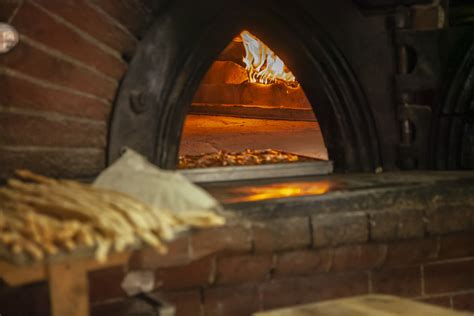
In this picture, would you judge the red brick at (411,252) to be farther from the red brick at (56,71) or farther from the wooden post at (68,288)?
the wooden post at (68,288)

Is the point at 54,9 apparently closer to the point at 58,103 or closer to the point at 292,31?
the point at 58,103

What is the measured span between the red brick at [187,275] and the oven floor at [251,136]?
156 cm

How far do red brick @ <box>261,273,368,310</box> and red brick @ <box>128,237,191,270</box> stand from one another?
40 cm

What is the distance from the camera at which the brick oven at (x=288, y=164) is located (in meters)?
2.35

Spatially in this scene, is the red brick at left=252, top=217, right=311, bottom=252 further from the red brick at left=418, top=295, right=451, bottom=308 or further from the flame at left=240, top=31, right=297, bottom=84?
the flame at left=240, top=31, right=297, bottom=84

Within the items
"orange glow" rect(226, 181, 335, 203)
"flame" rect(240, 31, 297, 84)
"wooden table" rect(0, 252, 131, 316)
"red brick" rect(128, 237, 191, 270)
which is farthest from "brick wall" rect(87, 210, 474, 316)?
"flame" rect(240, 31, 297, 84)

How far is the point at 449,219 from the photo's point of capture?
2.61 m

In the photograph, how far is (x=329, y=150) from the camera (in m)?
3.21

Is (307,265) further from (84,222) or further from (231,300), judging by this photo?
(84,222)

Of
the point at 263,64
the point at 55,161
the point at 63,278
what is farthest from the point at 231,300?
the point at 263,64

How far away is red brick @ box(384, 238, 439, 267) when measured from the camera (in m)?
2.58

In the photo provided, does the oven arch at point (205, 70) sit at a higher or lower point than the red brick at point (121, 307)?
higher

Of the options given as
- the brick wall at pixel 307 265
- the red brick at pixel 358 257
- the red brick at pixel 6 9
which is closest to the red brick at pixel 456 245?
the brick wall at pixel 307 265

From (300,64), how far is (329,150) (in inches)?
17.2
